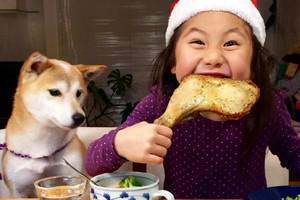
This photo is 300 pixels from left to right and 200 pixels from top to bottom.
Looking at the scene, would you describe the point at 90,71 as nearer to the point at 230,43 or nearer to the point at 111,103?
the point at 230,43

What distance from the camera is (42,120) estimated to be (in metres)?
0.75

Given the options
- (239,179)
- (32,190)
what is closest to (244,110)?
(239,179)

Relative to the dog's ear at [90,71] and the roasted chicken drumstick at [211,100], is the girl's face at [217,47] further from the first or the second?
the dog's ear at [90,71]

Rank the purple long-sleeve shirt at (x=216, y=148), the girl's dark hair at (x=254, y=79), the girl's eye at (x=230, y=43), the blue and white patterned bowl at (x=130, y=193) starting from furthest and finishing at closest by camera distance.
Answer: the purple long-sleeve shirt at (x=216, y=148) → the girl's dark hair at (x=254, y=79) → the girl's eye at (x=230, y=43) → the blue and white patterned bowl at (x=130, y=193)

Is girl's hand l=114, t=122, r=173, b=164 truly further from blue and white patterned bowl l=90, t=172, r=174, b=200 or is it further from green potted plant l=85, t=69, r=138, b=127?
green potted plant l=85, t=69, r=138, b=127

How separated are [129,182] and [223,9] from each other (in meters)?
0.37

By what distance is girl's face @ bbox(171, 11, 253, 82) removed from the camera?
63 centimetres

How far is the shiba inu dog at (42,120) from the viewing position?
28.5 inches

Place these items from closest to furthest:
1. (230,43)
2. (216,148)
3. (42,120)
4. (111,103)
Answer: (230,43)
(42,120)
(216,148)
(111,103)

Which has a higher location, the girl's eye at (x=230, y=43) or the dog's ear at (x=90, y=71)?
the girl's eye at (x=230, y=43)

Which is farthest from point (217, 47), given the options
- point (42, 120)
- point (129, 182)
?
point (42, 120)

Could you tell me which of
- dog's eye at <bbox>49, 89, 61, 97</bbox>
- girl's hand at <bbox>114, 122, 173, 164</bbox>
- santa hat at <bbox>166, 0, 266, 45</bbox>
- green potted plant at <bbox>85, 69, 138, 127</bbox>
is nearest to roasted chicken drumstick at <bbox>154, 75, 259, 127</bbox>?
girl's hand at <bbox>114, 122, 173, 164</bbox>

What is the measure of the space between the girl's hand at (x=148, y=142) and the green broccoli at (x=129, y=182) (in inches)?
1.4

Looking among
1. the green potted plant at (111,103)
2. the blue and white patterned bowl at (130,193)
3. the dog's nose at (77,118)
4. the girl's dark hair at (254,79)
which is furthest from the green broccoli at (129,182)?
the green potted plant at (111,103)
